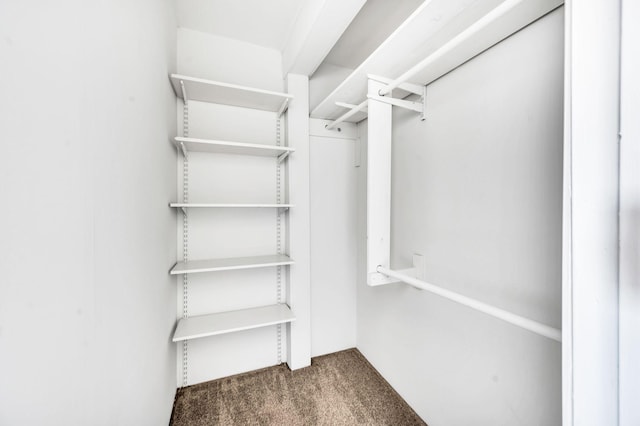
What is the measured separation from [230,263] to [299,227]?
1.91 ft

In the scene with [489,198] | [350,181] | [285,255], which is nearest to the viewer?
[489,198]

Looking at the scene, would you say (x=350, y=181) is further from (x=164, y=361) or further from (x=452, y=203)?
(x=164, y=361)

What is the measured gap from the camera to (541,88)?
37.8 inches

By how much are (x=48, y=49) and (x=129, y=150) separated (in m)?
0.42

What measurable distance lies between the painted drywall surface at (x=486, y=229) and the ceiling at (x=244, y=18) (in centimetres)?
104

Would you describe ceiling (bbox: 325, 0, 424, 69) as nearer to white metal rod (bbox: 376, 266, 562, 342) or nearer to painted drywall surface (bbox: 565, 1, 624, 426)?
painted drywall surface (bbox: 565, 1, 624, 426)

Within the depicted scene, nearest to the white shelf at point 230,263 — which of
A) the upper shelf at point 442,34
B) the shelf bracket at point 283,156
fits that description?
the shelf bracket at point 283,156

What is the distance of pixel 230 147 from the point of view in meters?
1.74

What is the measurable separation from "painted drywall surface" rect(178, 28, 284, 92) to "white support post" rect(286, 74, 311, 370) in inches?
8.5

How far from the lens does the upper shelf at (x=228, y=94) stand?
1.59 metres

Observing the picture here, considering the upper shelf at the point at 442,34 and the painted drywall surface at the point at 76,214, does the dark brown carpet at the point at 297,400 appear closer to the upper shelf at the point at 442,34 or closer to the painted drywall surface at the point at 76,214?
the painted drywall surface at the point at 76,214

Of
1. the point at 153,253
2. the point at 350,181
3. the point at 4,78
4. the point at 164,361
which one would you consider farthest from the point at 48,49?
the point at 350,181

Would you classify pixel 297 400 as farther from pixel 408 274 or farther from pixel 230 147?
pixel 230 147

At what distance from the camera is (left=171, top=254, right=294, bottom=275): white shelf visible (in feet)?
5.27
